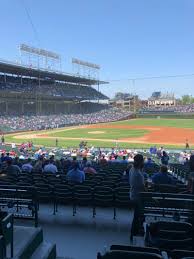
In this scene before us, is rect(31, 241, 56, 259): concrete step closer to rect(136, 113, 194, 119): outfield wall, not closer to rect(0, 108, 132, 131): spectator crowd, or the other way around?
rect(0, 108, 132, 131): spectator crowd

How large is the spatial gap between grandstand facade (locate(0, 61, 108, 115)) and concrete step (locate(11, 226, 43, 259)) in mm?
66800

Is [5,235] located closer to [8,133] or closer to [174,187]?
[174,187]

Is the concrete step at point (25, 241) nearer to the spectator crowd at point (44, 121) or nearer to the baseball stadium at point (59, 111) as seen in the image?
the baseball stadium at point (59, 111)

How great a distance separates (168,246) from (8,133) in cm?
5863

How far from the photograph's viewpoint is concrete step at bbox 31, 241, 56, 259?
222 inches

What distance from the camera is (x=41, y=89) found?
3462 inches

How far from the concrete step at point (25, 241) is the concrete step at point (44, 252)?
0.20 ft

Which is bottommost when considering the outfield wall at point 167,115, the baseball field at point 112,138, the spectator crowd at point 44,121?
the baseball field at point 112,138

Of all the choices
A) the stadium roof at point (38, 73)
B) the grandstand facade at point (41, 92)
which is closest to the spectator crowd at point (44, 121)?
the grandstand facade at point (41, 92)

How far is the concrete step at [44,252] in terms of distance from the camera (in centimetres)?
563

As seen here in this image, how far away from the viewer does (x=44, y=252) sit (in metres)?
5.76

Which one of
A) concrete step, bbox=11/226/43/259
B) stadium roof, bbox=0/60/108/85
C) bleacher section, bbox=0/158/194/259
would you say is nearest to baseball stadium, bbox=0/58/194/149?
stadium roof, bbox=0/60/108/85

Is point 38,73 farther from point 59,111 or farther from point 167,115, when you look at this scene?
point 167,115

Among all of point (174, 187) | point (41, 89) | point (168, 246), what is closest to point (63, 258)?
point (168, 246)
